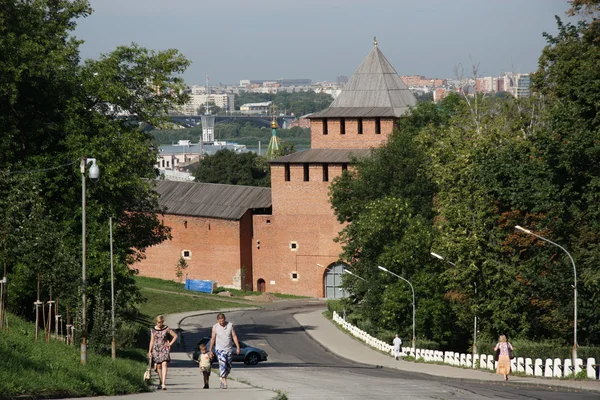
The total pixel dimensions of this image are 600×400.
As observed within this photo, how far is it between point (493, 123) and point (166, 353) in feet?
105

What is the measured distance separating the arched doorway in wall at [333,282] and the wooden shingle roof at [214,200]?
16.4ft

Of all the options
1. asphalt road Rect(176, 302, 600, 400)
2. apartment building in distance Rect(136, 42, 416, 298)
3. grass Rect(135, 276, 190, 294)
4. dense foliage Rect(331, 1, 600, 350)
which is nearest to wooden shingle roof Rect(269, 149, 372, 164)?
apartment building in distance Rect(136, 42, 416, 298)

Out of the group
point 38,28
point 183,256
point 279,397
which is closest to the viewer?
point 279,397

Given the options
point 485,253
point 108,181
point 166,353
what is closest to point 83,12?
point 108,181

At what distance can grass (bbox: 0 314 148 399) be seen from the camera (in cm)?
1381

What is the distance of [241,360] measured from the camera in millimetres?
31938

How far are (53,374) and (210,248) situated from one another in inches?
1850

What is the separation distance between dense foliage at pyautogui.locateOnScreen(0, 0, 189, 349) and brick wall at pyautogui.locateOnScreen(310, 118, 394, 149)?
23661 millimetres

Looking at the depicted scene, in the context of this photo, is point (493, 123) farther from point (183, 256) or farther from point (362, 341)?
point (183, 256)

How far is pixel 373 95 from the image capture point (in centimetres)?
6025

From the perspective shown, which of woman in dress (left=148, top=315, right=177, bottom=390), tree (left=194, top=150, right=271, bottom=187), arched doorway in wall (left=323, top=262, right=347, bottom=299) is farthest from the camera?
tree (left=194, top=150, right=271, bottom=187)

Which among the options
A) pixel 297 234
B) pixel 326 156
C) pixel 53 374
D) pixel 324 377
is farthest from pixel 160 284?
pixel 53 374

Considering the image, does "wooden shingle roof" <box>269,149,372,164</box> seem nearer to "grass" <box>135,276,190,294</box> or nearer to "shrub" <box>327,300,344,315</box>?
"shrub" <box>327,300,344,315</box>

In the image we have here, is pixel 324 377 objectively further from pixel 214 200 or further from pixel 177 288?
pixel 214 200
